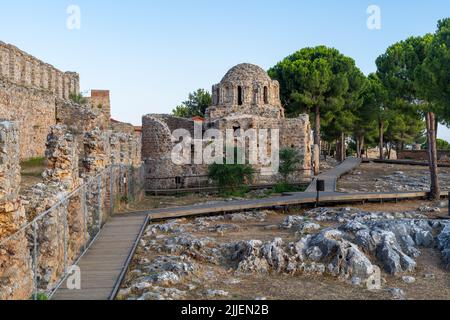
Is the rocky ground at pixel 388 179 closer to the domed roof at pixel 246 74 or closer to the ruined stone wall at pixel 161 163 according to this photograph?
the ruined stone wall at pixel 161 163

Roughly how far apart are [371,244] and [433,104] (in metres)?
13.7

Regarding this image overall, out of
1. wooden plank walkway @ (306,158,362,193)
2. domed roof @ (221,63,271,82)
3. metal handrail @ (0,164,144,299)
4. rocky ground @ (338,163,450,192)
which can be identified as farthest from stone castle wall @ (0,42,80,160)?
rocky ground @ (338,163,450,192)

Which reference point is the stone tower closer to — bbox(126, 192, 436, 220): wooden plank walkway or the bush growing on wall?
the bush growing on wall

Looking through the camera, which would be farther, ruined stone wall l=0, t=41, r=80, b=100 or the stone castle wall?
ruined stone wall l=0, t=41, r=80, b=100

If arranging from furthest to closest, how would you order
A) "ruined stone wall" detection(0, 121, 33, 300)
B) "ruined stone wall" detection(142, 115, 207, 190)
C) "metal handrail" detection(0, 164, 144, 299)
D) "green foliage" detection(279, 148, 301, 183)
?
"ruined stone wall" detection(142, 115, 207, 190) → "green foliage" detection(279, 148, 301, 183) → "metal handrail" detection(0, 164, 144, 299) → "ruined stone wall" detection(0, 121, 33, 300)

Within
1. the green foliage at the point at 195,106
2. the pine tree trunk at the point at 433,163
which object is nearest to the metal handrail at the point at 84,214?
the pine tree trunk at the point at 433,163

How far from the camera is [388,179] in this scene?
37406mm

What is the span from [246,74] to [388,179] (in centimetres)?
1407

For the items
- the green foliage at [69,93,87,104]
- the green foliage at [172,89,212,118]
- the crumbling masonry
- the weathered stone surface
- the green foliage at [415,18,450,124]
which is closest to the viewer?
the crumbling masonry

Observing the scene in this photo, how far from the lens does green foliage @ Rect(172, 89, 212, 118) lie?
66.6 meters

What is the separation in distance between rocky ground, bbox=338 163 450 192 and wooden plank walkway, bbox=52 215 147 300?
1656cm

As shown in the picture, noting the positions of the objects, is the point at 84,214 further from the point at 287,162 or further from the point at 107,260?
the point at 287,162

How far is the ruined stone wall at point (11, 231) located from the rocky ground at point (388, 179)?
22618 mm

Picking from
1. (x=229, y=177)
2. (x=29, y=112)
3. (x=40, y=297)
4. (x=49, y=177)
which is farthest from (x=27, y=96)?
(x=40, y=297)
